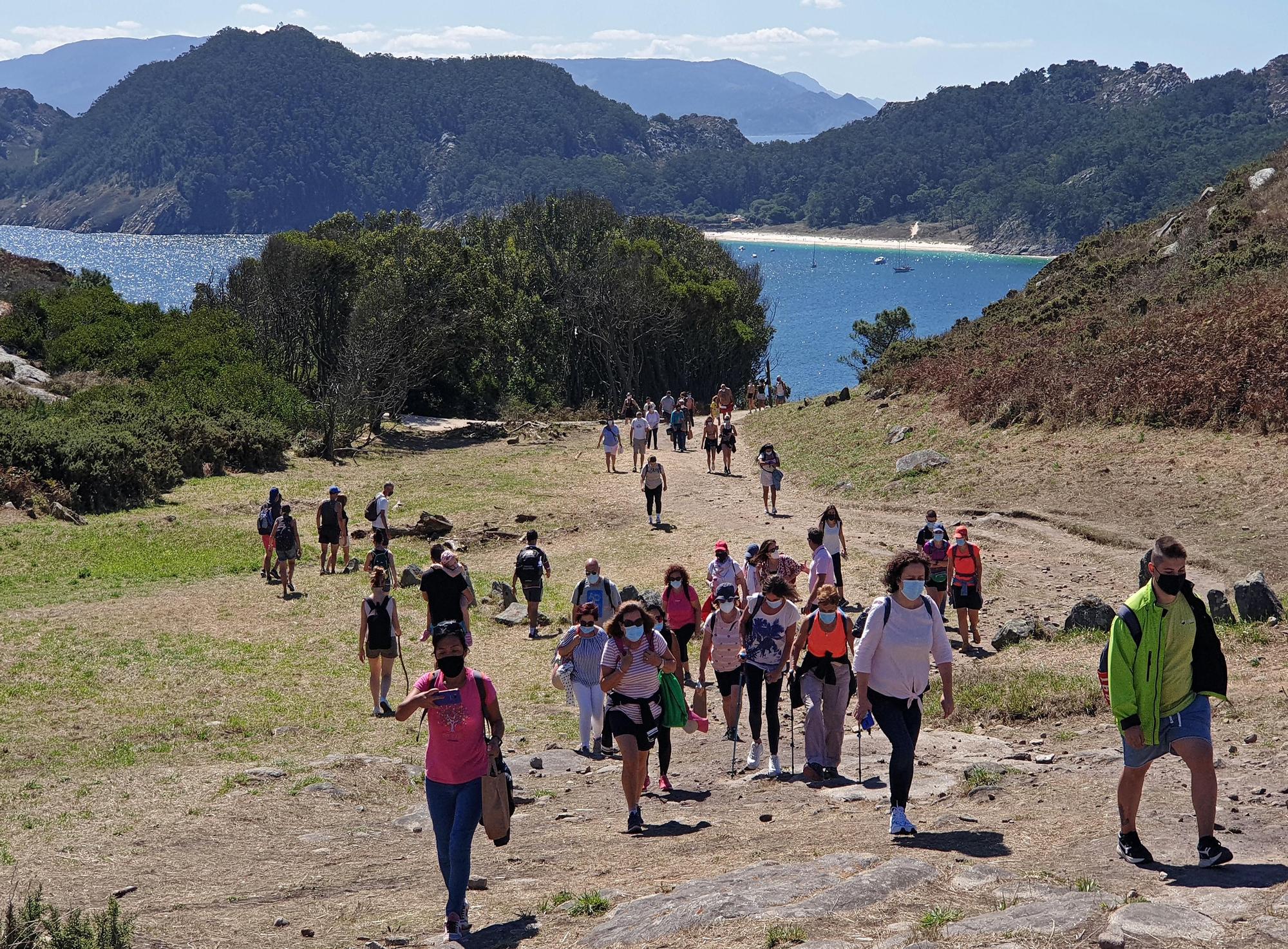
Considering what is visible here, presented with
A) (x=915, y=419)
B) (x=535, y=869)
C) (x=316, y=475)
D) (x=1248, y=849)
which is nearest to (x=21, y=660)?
(x=535, y=869)

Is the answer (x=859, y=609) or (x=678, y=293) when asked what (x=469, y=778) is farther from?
(x=678, y=293)

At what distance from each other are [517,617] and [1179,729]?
12.5 m

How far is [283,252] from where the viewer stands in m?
52.4

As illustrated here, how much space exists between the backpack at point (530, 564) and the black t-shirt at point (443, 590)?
2.14 metres

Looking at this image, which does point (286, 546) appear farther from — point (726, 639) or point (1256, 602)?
point (1256, 602)

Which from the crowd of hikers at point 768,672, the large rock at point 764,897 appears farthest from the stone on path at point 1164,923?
the large rock at point 764,897

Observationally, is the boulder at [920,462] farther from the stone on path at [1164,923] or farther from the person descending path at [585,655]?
the stone on path at [1164,923]

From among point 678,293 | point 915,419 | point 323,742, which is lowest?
point 323,742

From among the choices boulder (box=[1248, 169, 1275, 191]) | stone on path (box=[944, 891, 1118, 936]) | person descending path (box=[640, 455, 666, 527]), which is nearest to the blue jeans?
stone on path (box=[944, 891, 1118, 936])

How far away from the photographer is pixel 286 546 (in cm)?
1962

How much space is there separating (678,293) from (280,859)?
5108 cm

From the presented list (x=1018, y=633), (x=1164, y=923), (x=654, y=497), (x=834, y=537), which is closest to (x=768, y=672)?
(x=1164, y=923)

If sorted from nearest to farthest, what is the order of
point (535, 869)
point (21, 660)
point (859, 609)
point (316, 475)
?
point (535, 869) → point (21, 660) → point (859, 609) → point (316, 475)

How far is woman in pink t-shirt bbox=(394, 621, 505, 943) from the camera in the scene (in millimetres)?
7395
